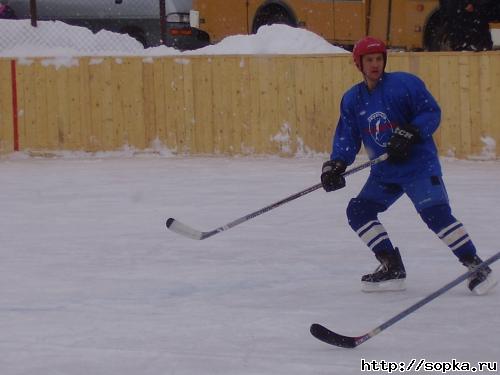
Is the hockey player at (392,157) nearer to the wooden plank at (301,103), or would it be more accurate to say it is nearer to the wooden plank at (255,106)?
the wooden plank at (301,103)

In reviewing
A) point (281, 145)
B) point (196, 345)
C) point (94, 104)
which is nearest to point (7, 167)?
point (94, 104)

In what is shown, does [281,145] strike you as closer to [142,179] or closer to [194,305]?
[142,179]

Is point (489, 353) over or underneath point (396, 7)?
underneath

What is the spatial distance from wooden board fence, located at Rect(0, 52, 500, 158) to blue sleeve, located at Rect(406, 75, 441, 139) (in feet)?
19.1

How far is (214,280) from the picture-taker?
638 centimetres

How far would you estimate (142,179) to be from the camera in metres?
10.9

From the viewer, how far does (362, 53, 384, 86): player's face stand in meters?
5.71

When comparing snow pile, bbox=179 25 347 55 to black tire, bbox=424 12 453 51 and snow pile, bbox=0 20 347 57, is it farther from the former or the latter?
black tire, bbox=424 12 453 51

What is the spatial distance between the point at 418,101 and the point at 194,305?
4.54 feet

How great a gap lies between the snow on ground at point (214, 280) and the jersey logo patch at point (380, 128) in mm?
738

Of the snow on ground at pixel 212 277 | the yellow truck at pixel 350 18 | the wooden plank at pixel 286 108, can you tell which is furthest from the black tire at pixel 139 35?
the snow on ground at pixel 212 277

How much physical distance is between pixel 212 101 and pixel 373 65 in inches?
265

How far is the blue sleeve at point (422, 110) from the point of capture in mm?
5613

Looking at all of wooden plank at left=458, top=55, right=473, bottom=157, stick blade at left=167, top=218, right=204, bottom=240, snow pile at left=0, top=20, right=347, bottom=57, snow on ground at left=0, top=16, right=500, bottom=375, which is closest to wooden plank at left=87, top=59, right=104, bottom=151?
snow pile at left=0, top=20, right=347, bottom=57
